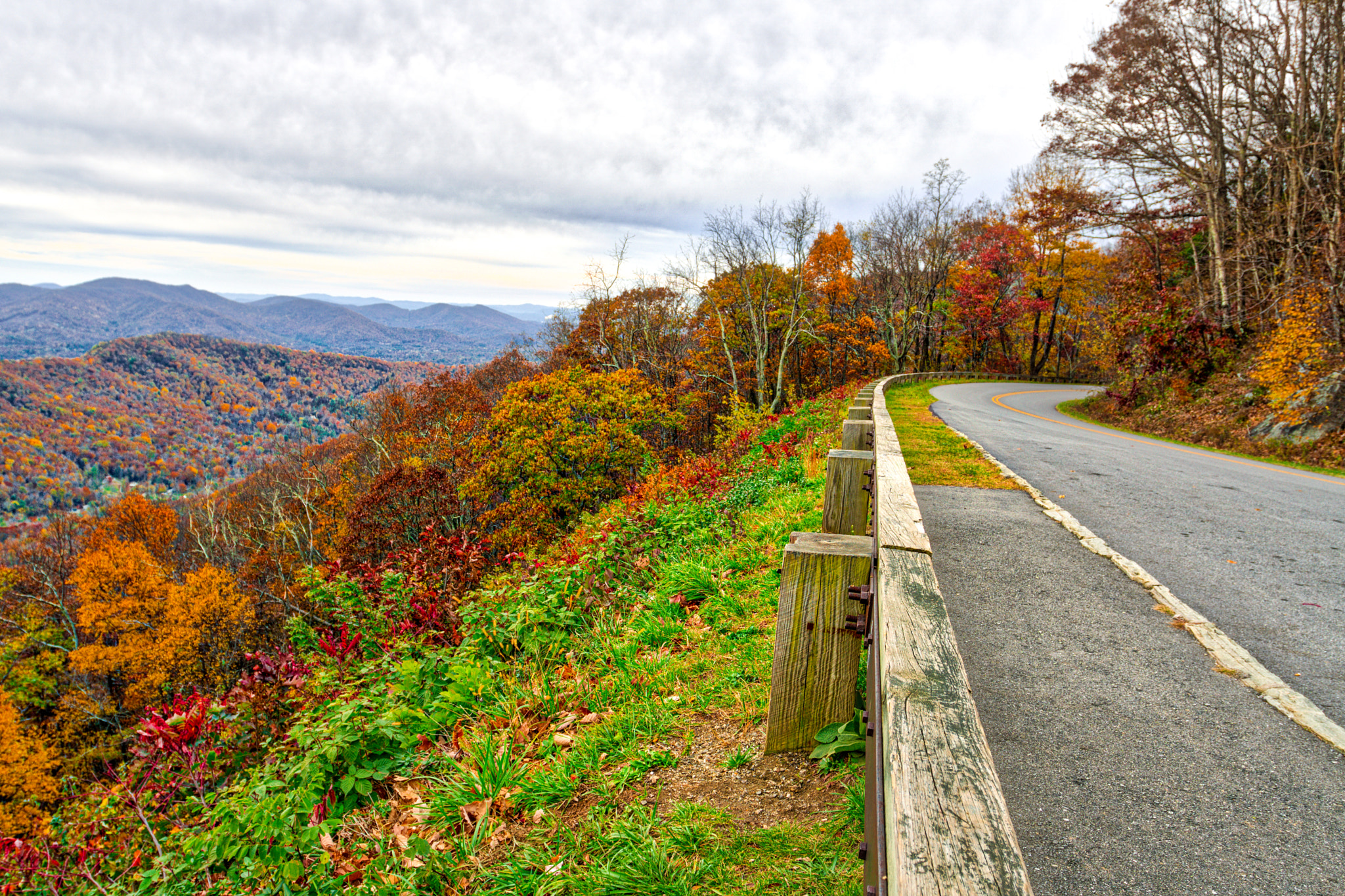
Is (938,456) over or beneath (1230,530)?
over

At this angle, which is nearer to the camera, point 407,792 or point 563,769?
point 563,769

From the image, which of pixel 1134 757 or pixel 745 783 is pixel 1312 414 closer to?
pixel 1134 757

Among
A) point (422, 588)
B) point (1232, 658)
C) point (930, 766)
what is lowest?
point (422, 588)

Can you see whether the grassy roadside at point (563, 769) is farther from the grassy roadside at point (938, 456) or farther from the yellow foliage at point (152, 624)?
the yellow foliage at point (152, 624)

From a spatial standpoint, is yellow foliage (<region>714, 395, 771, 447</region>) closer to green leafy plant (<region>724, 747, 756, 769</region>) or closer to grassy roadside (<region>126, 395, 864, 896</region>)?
grassy roadside (<region>126, 395, 864, 896</region>)

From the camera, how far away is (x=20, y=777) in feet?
71.7

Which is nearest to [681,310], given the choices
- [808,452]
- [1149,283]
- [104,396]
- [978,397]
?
[978,397]

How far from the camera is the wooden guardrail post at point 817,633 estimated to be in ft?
7.14

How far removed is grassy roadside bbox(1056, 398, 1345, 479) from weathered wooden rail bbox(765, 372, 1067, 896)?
12083 mm

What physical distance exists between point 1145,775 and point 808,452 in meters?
5.71

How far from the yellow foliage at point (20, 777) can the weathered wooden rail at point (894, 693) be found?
104ft

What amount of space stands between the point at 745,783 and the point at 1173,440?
56.1 feet

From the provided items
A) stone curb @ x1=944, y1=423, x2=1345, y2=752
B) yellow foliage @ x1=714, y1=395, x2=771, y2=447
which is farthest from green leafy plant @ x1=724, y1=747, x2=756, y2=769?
yellow foliage @ x1=714, y1=395, x2=771, y2=447

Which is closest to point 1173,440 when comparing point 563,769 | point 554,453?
point 563,769
